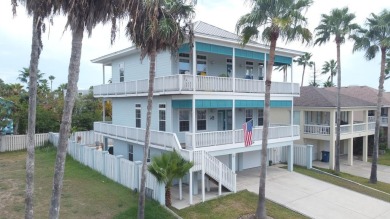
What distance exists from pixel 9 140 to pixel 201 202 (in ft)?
71.4

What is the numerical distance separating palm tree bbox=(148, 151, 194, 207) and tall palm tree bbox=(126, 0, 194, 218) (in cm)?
111

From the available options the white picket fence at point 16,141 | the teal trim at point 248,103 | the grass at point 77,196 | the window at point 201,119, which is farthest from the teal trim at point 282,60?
the white picket fence at point 16,141

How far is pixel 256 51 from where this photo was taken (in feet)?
67.2

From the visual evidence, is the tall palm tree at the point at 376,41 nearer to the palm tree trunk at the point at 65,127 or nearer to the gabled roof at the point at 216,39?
the gabled roof at the point at 216,39

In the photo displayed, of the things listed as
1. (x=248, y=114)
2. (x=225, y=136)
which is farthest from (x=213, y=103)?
(x=248, y=114)

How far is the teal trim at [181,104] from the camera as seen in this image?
17.7m

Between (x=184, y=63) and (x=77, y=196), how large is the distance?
32.8ft

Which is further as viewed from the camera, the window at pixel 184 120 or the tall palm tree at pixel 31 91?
the window at pixel 184 120

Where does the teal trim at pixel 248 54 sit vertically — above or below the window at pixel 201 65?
above

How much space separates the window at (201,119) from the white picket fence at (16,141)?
1712 cm

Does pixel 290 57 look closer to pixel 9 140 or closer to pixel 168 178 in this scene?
pixel 168 178

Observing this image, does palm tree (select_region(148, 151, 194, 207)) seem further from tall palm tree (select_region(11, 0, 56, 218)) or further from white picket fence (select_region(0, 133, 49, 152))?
white picket fence (select_region(0, 133, 49, 152))

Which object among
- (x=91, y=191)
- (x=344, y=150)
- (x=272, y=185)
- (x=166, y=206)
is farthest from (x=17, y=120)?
(x=344, y=150)

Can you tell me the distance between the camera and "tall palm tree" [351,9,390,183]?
73.5ft
